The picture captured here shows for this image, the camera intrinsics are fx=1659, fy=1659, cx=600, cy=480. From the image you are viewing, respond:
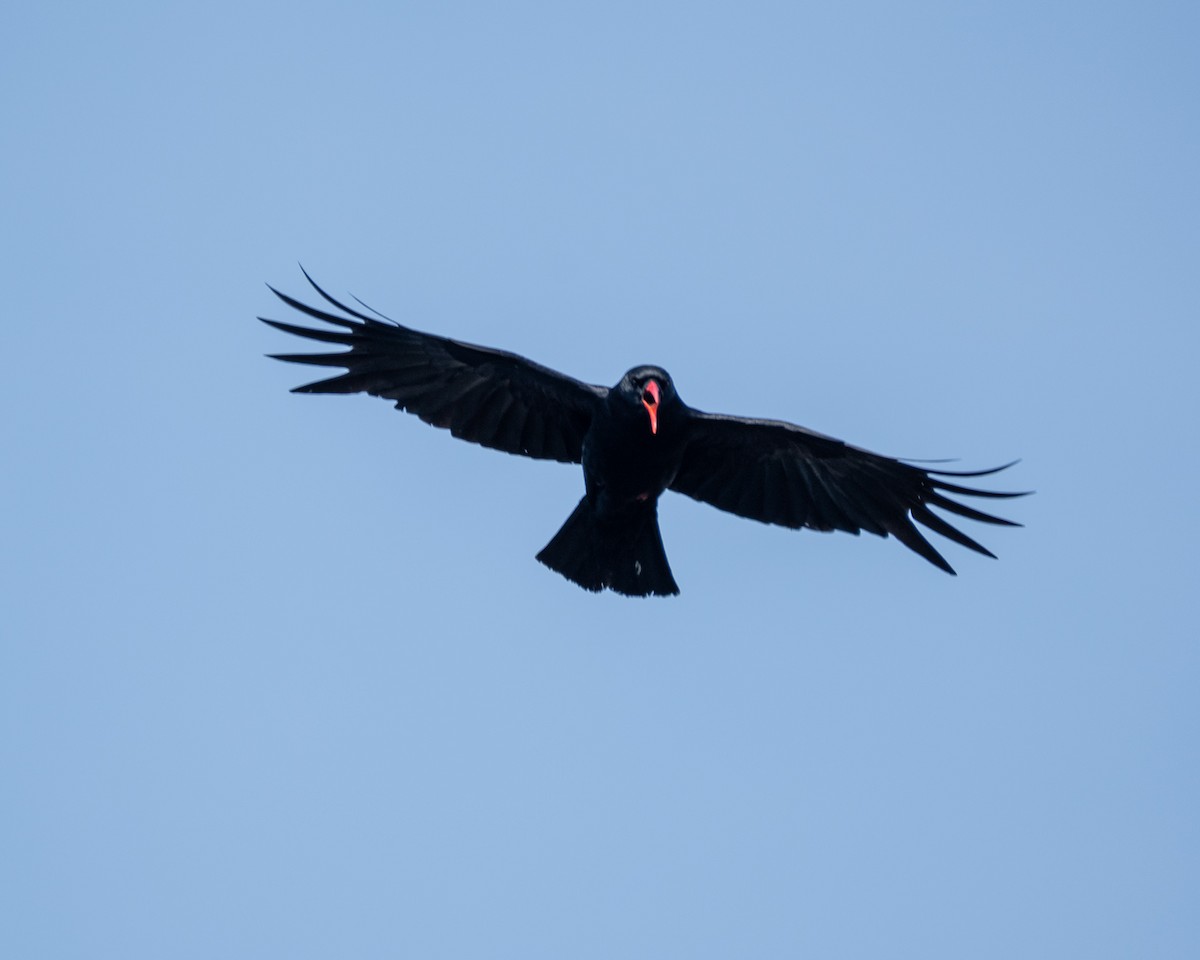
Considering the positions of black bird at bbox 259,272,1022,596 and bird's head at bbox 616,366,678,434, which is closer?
bird's head at bbox 616,366,678,434

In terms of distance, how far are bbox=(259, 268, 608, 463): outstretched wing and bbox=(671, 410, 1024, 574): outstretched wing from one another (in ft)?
3.32

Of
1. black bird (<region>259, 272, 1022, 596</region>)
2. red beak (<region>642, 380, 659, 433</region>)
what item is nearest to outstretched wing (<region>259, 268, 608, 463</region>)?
black bird (<region>259, 272, 1022, 596</region>)

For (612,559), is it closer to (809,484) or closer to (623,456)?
(623,456)

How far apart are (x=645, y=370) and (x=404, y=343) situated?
1.99 meters

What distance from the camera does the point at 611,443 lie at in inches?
489

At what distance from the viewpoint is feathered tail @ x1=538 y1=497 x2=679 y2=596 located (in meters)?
13.1

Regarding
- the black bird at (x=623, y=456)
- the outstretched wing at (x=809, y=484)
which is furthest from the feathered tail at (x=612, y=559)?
the outstretched wing at (x=809, y=484)

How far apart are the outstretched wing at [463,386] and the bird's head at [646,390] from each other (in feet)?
1.64

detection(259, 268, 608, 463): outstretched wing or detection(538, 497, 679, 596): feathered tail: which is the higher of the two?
detection(259, 268, 608, 463): outstretched wing

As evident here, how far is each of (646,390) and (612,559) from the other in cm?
160

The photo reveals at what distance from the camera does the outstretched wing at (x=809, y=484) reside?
42.9ft

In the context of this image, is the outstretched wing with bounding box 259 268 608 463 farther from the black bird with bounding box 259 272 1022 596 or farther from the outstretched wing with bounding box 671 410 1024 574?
the outstretched wing with bounding box 671 410 1024 574

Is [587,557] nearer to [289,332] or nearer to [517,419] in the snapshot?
[517,419]

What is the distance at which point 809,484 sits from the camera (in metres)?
13.4
